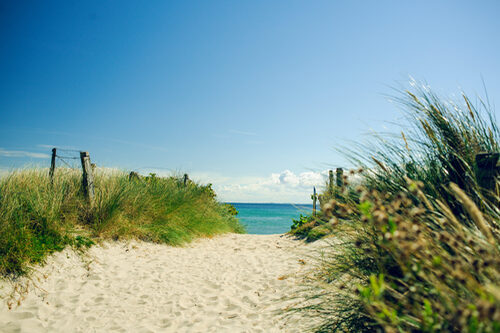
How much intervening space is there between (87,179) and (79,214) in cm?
79

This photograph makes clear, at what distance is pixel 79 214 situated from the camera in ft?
21.0

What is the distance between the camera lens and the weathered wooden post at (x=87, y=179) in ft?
21.7

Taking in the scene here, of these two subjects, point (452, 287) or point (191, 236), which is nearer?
point (452, 287)

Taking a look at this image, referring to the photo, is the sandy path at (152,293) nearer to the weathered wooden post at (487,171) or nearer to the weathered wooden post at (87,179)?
the weathered wooden post at (87,179)

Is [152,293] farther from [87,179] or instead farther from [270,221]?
[270,221]

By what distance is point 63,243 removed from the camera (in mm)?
5238

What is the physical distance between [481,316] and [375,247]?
1.39 m

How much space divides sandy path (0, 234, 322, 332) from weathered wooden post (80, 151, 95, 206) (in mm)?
1233

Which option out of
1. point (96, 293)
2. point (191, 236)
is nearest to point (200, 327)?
point (96, 293)

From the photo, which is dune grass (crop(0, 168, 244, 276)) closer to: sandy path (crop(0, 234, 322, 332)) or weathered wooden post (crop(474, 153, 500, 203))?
sandy path (crop(0, 234, 322, 332))

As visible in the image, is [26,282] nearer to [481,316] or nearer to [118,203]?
[118,203]

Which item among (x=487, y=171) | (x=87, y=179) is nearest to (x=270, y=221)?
(x=87, y=179)

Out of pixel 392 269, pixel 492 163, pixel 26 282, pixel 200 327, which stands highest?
pixel 492 163

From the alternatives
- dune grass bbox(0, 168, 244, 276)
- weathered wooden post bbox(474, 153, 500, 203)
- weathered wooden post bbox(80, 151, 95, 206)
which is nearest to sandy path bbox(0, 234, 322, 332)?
dune grass bbox(0, 168, 244, 276)
